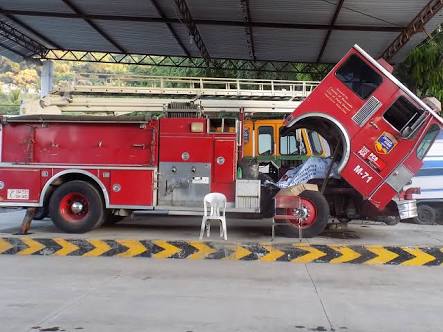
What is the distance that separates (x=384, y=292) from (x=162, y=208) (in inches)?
176

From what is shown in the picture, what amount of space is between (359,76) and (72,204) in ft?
19.0

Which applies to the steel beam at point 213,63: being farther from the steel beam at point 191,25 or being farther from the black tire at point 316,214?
the black tire at point 316,214

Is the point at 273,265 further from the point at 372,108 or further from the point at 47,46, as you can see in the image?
the point at 47,46

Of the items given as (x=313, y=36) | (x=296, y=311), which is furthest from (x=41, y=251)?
(x=313, y=36)

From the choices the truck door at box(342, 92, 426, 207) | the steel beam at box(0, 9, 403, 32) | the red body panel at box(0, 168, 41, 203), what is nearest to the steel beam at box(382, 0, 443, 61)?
the steel beam at box(0, 9, 403, 32)

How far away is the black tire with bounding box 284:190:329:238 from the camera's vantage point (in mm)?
9992

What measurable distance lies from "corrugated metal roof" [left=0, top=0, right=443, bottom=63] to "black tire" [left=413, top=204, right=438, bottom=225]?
18.6 ft

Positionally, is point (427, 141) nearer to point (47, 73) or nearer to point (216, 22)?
point (216, 22)

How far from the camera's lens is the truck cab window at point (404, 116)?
9.51 metres

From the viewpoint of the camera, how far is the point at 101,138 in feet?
33.6

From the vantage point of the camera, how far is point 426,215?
49.3ft

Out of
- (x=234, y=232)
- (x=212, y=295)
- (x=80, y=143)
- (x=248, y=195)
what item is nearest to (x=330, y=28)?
(x=234, y=232)

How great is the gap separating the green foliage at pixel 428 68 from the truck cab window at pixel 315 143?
354 inches

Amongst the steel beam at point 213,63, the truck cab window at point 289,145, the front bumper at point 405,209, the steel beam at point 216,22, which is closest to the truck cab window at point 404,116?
the front bumper at point 405,209
